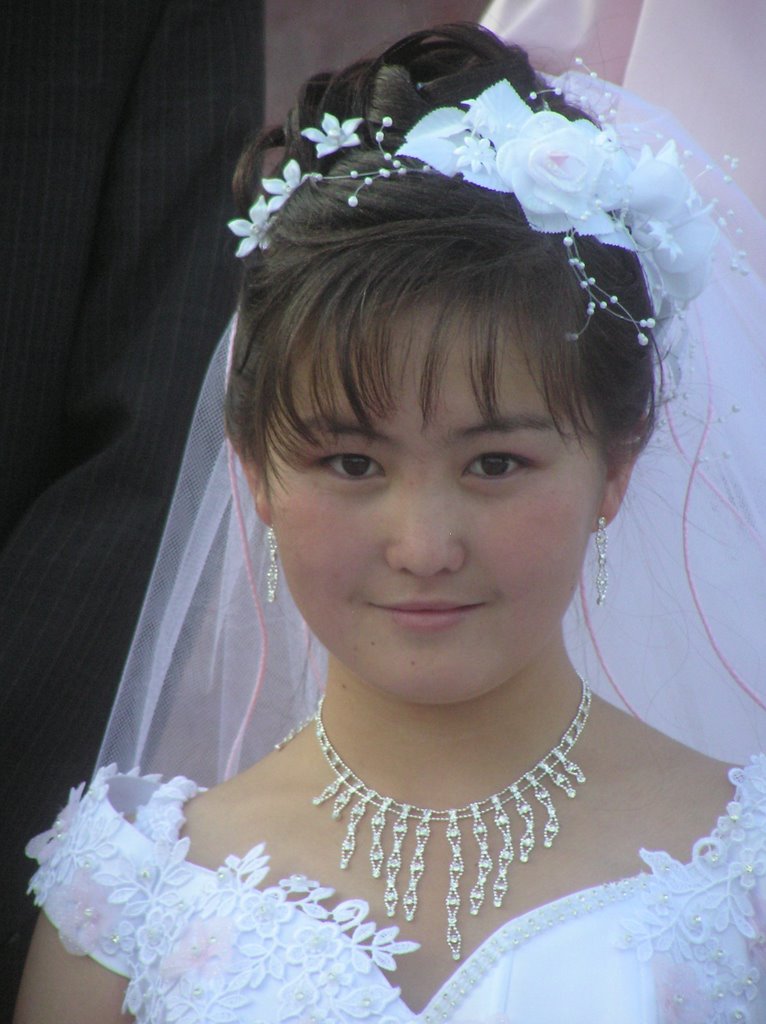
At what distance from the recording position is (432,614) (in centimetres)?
124

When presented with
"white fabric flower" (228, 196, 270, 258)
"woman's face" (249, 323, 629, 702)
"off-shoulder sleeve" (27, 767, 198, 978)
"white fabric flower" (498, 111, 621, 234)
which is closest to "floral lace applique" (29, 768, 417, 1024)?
"off-shoulder sleeve" (27, 767, 198, 978)

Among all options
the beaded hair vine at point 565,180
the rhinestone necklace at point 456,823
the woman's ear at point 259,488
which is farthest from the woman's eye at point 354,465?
the rhinestone necklace at point 456,823

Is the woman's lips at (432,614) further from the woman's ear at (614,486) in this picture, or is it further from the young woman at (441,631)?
the woman's ear at (614,486)

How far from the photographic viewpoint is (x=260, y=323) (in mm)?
1357

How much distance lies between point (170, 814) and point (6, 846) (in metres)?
0.27

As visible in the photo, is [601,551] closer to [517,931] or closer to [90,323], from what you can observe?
[517,931]

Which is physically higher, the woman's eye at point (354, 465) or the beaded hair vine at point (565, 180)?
the beaded hair vine at point (565, 180)

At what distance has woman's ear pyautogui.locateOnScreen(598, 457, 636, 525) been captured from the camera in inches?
54.0

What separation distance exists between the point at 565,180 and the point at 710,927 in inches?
29.8

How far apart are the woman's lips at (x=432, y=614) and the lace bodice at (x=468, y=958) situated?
0.98 ft

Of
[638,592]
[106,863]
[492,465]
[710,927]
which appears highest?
[492,465]

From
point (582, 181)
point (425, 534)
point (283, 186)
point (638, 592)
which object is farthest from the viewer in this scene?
point (638, 592)

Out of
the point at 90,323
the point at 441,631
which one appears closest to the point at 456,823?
the point at 441,631

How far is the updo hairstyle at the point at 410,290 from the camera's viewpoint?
1.23 meters
